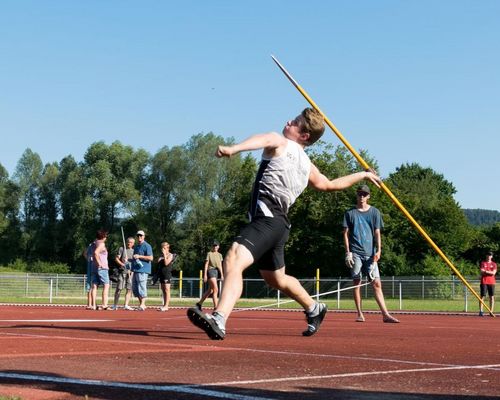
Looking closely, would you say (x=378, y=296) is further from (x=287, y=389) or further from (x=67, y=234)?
(x=67, y=234)

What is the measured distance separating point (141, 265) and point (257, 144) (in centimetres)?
1499

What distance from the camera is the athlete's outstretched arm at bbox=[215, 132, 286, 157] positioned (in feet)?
22.5

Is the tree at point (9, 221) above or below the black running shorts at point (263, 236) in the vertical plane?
above

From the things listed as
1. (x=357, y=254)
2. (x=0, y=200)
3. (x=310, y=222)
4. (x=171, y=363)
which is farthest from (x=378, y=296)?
(x=0, y=200)

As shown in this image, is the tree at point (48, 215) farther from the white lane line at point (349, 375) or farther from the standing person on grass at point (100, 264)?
the white lane line at point (349, 375)

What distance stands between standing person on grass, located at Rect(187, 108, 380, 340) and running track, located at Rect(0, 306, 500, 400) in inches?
16.9

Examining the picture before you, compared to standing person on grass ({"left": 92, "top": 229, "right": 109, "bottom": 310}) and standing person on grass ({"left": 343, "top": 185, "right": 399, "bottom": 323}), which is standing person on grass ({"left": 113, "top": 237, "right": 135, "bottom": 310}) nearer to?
standing person on grass ({"left": 92, "top": 229, "right": 109, "bottom": 310})

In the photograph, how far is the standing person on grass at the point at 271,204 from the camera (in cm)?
752

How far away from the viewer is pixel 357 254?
557 inches

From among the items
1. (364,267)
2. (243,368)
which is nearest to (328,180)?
(243,368)

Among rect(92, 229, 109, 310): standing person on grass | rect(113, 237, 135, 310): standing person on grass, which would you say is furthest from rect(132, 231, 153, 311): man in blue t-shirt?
rect(113, 237, 135, 310): standing person on grass

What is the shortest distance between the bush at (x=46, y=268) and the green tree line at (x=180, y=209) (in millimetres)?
730

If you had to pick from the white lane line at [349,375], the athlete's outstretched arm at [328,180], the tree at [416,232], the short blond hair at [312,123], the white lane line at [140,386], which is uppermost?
the tree at [416,232]

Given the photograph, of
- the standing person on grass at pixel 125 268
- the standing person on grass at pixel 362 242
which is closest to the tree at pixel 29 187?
the standing person on grass at pixel 125 268
